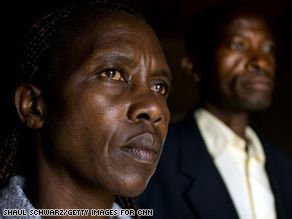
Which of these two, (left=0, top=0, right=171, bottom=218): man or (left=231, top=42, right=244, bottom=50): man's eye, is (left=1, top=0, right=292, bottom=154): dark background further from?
(left=0, top=0, right=171, bottom=218): man

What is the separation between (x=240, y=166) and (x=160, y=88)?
25.0 inches

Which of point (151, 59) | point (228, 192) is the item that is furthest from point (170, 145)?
point (151, 59)

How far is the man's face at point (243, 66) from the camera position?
1583 millimetres

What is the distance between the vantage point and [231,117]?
1.65 metres

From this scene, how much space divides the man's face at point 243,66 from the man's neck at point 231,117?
0.12ft

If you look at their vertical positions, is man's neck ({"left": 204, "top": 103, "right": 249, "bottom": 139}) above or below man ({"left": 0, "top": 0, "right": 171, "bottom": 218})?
below

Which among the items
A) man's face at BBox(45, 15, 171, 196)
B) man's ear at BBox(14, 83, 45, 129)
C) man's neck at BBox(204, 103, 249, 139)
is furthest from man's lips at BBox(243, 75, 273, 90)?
man's ear at BBox(14, 83, 45, 129)

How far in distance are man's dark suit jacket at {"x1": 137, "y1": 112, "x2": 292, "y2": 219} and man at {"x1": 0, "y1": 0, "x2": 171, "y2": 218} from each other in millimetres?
383

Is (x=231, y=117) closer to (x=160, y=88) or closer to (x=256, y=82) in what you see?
(x=256, y=82)

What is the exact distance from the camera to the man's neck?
164 centimetres

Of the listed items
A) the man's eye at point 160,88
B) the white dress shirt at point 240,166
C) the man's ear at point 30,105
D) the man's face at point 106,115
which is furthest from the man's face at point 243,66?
the man's ear at point 30,105

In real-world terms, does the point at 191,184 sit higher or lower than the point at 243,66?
lower

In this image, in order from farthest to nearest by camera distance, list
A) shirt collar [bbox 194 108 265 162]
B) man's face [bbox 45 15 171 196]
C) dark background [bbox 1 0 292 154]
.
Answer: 1. dark background [bbox 1 0 292 154]
2. shirt collar [bbox 194 108 265 162]
3. man's face [bbox 45 15 171 196]

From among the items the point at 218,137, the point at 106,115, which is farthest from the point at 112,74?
the point at 218,137
